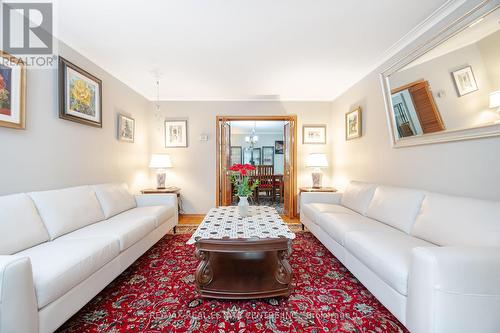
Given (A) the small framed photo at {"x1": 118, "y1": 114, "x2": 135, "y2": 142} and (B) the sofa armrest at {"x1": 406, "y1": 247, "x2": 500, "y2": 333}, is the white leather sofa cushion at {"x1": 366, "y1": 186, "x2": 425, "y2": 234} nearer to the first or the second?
(B) the sofa armrest at {"x1": 406, "y1": 247, "x2": 500, "y2": 333}

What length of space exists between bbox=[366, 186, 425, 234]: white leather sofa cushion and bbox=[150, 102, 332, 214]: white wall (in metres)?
1.96

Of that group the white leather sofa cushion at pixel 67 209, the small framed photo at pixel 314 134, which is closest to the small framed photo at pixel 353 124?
the small framed photo at pixel 314 134

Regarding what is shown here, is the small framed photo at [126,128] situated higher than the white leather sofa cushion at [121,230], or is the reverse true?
the small framed photo at [126,128]

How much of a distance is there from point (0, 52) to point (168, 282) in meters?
2.35

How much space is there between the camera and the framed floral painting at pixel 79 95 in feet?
7.37

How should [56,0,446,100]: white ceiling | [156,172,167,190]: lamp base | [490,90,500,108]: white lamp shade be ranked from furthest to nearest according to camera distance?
1. [156,172,167,190]: lamp base
2. [56,0,446,100]: white ceiling
3. [490,90,500,108]: white lamp shade

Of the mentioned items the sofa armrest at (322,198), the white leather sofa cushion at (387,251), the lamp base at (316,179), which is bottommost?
the white leather sofa cushion at (387,251)

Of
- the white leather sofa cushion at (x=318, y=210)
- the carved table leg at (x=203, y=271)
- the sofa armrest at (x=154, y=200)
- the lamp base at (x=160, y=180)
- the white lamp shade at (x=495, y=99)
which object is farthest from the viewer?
the lamp base at (x=160, y=180)

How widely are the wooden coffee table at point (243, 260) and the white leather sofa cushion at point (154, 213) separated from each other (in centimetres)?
81

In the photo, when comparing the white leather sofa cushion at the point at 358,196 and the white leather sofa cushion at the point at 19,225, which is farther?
the white leather sofa cushion at the point at 358,196

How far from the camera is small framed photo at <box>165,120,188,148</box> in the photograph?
4262mm

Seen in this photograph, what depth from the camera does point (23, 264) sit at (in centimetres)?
106

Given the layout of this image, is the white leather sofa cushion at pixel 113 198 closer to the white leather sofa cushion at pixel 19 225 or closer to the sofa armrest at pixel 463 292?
the white leather sofa cushion at pixel 19 225

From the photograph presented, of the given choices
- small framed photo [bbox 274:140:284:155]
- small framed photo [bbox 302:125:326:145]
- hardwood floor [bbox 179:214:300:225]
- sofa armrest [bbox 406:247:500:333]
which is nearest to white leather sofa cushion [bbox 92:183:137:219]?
hardwood floor [bbox 179:214:300:225]
